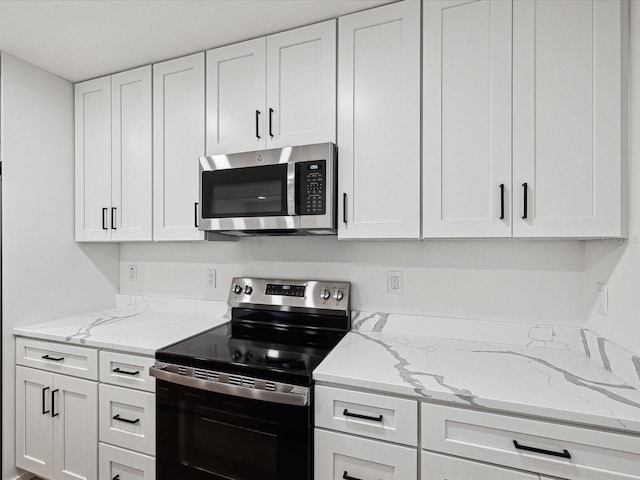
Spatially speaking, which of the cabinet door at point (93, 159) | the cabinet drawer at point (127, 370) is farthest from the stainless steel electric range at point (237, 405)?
the cabinet door at point (93, 159)

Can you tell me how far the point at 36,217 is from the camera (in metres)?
2.01

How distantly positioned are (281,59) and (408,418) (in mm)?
1685

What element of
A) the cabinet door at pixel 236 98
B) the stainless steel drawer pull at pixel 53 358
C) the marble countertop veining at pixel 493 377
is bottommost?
the stainless steel drawer pull at pixel 53 358

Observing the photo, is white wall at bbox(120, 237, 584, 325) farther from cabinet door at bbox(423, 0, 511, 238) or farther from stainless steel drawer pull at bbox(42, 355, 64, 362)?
stainless steel drawer pull at bbox(42, 355, 64, 362)

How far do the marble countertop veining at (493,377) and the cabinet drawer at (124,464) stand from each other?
101cm

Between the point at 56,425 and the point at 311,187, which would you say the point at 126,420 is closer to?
the point at 56,425

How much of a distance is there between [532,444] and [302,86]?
1.68 meters

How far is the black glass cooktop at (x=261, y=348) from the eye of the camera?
1320 mm

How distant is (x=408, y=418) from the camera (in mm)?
1147

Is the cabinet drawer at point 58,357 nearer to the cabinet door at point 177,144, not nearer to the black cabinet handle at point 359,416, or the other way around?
the cabinet door at point 177,144

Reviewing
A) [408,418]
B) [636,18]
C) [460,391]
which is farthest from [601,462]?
[636,18]

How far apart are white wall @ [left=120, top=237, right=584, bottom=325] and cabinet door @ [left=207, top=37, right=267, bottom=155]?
1.95 feet

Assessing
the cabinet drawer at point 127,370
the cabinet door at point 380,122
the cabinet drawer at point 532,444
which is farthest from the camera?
the cabinet drawer at point 127,370

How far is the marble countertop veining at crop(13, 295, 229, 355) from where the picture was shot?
168 centimetres
